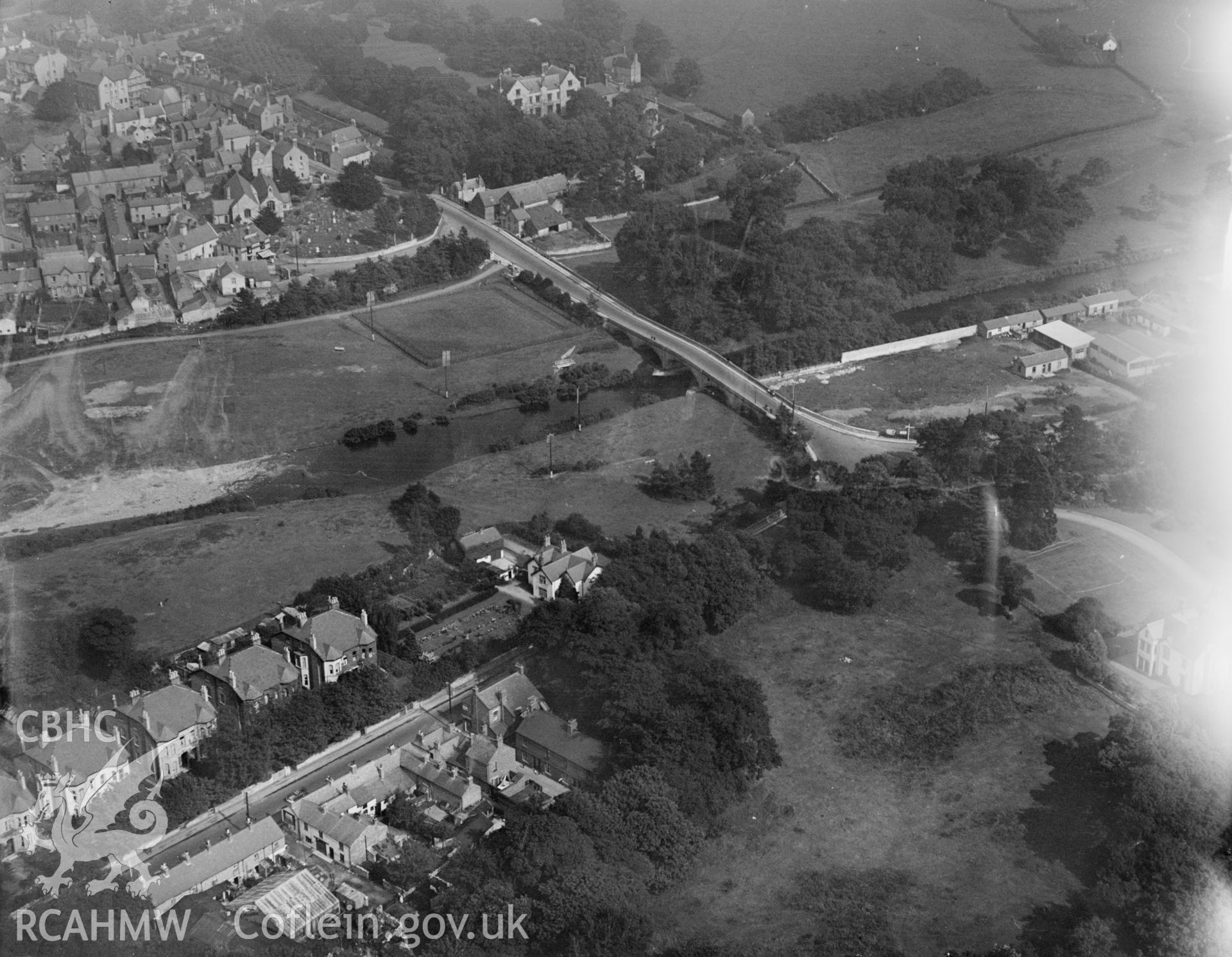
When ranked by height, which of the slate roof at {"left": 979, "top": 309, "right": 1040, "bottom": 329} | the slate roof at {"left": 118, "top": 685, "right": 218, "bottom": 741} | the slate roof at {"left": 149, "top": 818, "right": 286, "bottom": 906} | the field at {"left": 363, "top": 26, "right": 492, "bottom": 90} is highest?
the slate roof at {"left": 118, "top": 685, "right": 218, "bottom": 741}

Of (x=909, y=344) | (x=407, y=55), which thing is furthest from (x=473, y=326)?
(x=407, y=55)

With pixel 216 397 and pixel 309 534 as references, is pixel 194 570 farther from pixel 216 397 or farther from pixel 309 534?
pixel 216 397

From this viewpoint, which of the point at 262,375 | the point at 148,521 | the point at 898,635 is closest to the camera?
the point at 898,635

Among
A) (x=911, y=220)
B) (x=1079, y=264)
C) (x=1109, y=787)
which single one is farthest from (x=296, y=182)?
(x=1109, y=787)

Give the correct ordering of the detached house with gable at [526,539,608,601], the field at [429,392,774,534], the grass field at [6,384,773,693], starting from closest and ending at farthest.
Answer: the grass field at [6,384,773,693]
the detached house with gable at [526,539,608,601]
the field at [429,392,774,534]

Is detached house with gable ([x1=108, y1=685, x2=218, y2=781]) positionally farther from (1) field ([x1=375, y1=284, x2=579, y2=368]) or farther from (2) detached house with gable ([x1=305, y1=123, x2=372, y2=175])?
(2) detached house with gable ([x1=305, y1=123, x2=372, y2=175])

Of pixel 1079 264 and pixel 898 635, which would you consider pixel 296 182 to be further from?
pixel 898 635

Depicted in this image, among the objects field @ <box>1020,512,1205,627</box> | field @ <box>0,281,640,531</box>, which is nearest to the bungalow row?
field @ <box>0,281,640,531</box>

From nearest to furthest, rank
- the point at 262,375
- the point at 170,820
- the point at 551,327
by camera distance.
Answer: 1. the point at 170,820
2. the point at 262,375
3. the point at 551,327
